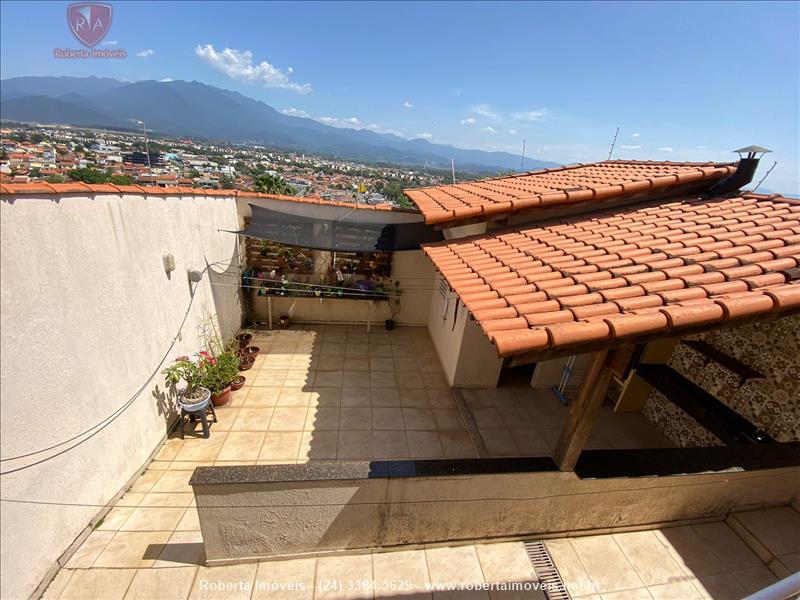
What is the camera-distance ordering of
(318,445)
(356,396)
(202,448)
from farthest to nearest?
(356,396)
(318,445)
(202,448)

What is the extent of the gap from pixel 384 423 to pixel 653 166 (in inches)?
316

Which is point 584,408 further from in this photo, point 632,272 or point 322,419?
point 322,419

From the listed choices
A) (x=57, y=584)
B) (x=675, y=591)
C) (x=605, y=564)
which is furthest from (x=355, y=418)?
(x=675, y=591)

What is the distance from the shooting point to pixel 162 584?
3.62 metres

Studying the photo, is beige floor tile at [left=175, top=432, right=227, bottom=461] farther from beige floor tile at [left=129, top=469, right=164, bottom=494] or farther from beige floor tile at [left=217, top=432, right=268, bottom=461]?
beige floor tile at [left=129, top=469, right=164, bottom=494]

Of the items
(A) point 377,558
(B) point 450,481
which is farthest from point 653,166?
(A) point 377,558

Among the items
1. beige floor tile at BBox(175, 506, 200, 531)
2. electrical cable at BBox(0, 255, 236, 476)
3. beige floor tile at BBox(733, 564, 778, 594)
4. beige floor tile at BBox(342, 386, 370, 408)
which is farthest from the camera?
beige floor tile at BBox(342, 386, 370, 408)

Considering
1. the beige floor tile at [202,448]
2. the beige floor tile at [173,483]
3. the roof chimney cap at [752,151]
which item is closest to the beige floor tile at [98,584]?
the beige floor tile at [173,483]

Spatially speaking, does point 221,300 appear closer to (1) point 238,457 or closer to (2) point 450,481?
(1) point 238,457

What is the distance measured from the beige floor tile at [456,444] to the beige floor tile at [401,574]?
2.05 meters

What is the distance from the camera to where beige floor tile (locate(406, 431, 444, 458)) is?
5887mm

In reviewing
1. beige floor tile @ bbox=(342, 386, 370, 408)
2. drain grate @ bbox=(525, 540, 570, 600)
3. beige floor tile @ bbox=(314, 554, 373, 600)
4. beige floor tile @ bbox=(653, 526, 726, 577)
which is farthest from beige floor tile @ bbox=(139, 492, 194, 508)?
beige floor tile @ bbox=(653, 526, 726, 577)

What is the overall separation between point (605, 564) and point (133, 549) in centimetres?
564

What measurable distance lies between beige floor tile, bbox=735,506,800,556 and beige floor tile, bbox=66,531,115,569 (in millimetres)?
8199
